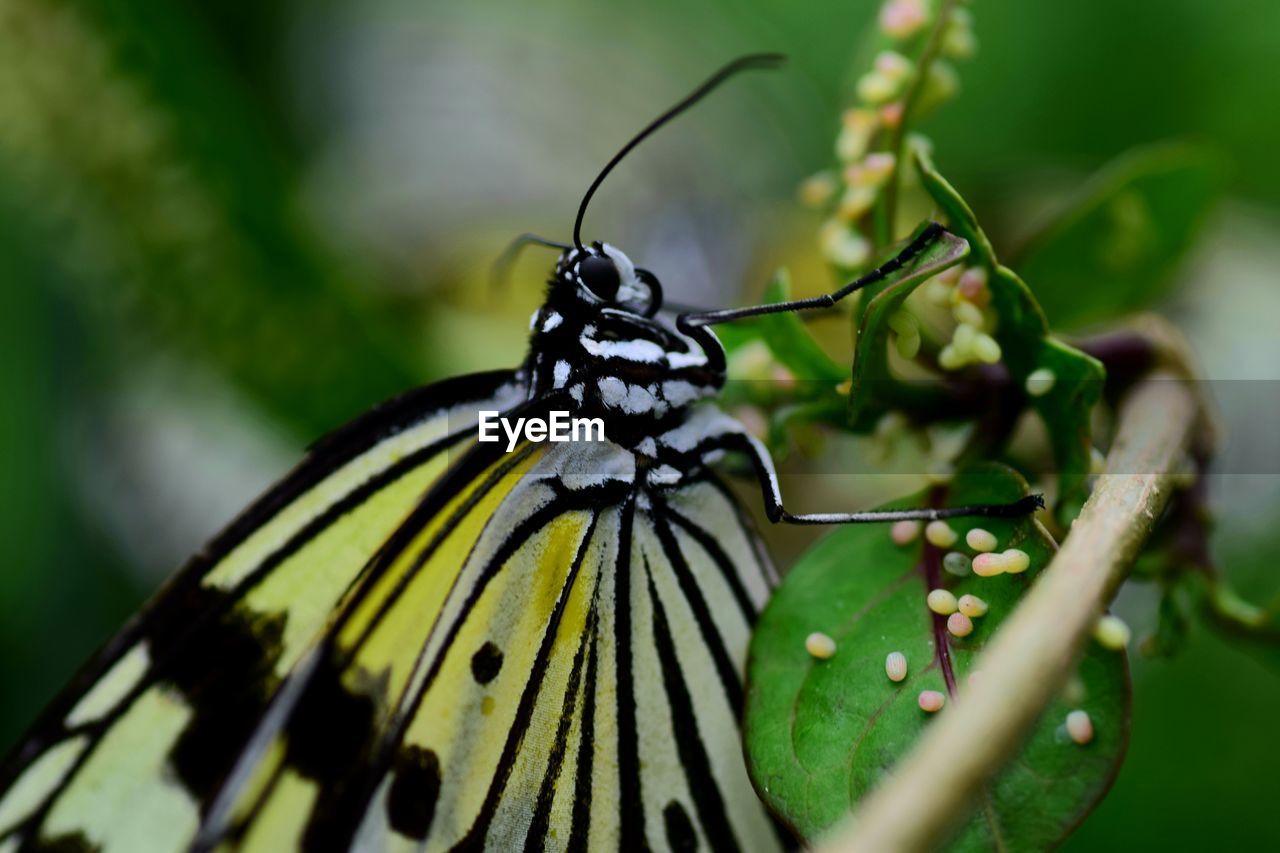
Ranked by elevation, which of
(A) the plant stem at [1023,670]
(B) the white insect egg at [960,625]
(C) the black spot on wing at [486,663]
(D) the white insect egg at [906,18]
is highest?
(D) the white insect egg at [906,18]

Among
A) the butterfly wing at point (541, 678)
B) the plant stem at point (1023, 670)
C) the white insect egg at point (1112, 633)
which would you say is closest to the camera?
the plant stem at point (1023, 670)

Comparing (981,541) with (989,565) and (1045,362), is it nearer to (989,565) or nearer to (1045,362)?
(989,565)

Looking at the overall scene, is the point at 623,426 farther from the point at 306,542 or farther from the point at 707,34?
the point at 707,34

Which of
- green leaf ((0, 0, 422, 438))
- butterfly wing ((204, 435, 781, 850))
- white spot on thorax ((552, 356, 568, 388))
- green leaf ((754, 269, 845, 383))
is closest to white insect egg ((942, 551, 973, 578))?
green leaf ((754, 269, 845, 383))

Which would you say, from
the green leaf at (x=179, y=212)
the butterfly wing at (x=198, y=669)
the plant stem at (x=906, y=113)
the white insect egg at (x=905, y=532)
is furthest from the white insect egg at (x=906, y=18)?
the green leaf at (x=179, y=212)

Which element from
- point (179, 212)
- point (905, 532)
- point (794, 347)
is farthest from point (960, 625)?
point (179, 212)

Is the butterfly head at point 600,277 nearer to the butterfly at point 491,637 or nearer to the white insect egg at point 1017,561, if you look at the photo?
the butterfly at point 491,637

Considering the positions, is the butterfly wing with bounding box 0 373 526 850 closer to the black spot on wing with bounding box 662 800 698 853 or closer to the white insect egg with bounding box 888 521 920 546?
the black spot on wing with bounding box 662 800 698 853
